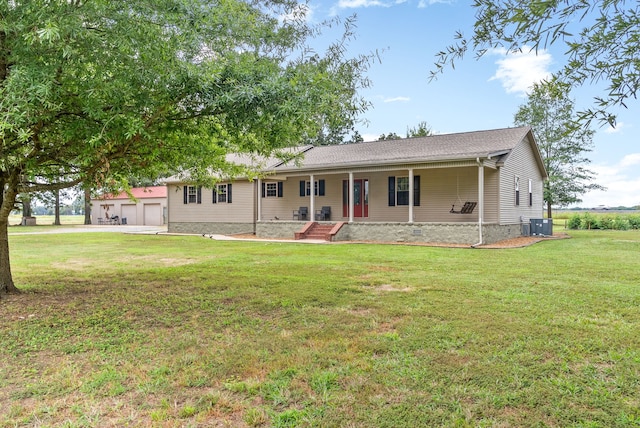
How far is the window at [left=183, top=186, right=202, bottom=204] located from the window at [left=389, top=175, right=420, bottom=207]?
10601mm

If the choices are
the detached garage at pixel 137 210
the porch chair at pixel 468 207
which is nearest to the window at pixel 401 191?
the porch chair at pixel 468 207

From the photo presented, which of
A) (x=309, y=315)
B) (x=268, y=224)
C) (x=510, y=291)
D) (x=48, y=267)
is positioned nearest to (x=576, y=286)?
(x=510, y=291)

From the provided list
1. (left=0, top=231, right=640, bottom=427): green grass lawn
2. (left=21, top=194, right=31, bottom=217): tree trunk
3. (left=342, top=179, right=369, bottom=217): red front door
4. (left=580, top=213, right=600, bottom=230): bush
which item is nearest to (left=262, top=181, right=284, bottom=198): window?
(left=342, top=179, right=369, bottom=217): red front door

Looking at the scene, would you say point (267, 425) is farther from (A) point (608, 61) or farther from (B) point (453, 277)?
(B) point (453, 277)

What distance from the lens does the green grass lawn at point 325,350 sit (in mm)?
2820

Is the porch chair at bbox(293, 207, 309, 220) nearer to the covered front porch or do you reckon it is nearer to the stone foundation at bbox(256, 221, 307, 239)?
the covered front porch

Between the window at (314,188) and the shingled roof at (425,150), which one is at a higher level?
the shingled roof at (425,150)

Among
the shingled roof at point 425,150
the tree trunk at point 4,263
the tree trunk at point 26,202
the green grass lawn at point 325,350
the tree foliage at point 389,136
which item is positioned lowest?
the green grass lawn at point 325,350

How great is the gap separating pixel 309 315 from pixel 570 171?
30870 mm

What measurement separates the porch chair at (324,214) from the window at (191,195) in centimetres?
726

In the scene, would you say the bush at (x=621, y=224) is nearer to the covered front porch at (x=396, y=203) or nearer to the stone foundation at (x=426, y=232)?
the stone foundation at (x=426, y=232)

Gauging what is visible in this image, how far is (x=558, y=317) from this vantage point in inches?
194

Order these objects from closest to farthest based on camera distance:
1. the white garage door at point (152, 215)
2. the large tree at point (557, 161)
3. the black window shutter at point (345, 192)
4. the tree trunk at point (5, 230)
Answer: the tree trunk at point (5, 230), the black window shutter at point (345, 192), the large tree at point (557, 161), the white garage door at point (152, 215)

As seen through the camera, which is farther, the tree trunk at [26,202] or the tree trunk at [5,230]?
the tree trunk at [26,202]
